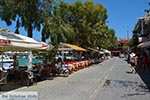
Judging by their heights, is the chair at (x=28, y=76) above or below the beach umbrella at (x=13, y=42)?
below

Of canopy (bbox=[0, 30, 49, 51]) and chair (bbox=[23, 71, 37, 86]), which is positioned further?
chair (bbox=[23, 71, 37, 86])

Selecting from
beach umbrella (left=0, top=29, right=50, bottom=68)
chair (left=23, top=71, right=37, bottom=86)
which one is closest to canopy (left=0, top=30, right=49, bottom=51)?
beach umbrella (left=0, top=29, right=50, bottom=68)

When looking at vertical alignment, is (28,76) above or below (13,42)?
below

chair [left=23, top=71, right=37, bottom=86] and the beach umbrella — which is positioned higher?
Answer: the beach umbrella

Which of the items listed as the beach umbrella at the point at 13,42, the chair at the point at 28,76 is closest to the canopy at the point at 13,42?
the beach umbrella at the point at 13,42

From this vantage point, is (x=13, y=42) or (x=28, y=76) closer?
(x=13, y=42)

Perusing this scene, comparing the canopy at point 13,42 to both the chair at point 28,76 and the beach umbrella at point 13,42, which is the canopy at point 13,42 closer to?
the beach umbrella at point 13,42

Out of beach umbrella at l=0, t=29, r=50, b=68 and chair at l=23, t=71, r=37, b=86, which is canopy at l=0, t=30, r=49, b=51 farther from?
chair at l=23, t=71, r=37, b=86

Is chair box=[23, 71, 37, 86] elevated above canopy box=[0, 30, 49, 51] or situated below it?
below

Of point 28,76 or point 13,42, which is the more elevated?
point 13,42

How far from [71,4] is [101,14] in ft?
18.8

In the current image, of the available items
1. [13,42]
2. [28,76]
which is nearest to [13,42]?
[13,42]

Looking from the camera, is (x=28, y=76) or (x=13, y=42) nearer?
(x=13, y=42)

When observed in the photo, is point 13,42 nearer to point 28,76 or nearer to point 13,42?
point 13,42
